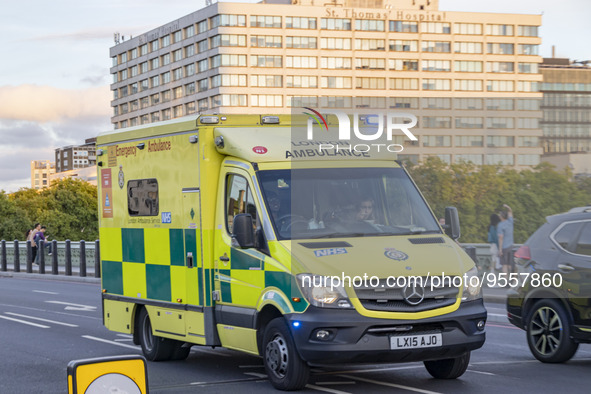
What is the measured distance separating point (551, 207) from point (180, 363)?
2615 cm

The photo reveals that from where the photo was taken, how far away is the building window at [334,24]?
144 metres

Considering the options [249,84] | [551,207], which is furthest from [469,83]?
[551,207]

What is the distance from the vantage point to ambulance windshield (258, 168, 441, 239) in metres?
9.07

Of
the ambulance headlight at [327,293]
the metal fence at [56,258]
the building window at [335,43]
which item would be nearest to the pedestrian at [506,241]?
the ambulance headlight at [327,293]

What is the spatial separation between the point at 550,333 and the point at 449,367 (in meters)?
1.59

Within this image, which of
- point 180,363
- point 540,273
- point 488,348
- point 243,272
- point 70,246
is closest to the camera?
point 243,272

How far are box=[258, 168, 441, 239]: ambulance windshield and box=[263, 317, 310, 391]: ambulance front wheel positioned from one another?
2.83 feet

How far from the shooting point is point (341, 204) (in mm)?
9297

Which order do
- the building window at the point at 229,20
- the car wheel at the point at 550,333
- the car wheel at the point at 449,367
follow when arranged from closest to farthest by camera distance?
the car wheel at the point at 449,367 → the car wheel at the point at 550,333 → the building window at the point at 229,20

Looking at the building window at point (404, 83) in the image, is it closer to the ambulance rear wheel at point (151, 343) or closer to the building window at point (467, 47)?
the building window at point (467, 47)

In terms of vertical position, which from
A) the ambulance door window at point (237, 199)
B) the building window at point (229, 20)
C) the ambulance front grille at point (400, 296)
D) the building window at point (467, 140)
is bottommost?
the ambulance front grille at point (400, 296)

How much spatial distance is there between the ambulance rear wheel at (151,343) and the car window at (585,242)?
15.2 ft

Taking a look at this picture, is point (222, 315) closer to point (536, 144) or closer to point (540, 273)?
point (540, 273)

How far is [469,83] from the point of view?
152 m
